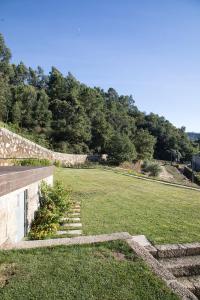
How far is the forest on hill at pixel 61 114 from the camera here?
37.3m

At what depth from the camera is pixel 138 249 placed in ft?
13.8

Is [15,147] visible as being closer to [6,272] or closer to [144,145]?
[6,272]

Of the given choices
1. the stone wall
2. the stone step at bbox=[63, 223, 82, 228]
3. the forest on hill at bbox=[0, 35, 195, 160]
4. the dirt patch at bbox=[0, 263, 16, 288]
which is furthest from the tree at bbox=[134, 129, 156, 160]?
the dirt patch at bbox=[0, 263, 16, 288]

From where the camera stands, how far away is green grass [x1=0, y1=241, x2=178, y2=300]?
9.50 feet

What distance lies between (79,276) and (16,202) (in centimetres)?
199

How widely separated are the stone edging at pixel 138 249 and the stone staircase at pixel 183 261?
47 cm

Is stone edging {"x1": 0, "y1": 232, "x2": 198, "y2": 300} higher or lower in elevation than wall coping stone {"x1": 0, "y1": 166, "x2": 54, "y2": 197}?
lower

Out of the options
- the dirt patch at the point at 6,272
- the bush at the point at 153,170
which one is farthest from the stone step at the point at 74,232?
the bush at the point at 153,170

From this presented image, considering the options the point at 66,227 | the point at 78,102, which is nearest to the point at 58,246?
the point at 66,227

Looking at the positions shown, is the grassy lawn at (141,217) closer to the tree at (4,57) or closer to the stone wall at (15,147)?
the stone wall at (15,147)

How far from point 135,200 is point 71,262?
6867 millimetres

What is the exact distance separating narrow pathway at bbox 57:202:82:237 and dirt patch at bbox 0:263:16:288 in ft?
7.46

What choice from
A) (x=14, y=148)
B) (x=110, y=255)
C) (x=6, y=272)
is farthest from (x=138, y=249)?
(x=14, y=148)

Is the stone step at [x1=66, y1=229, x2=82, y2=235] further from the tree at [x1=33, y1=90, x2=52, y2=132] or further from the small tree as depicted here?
the tree at [x1=33, y1=90, x2=52, y2=132]
